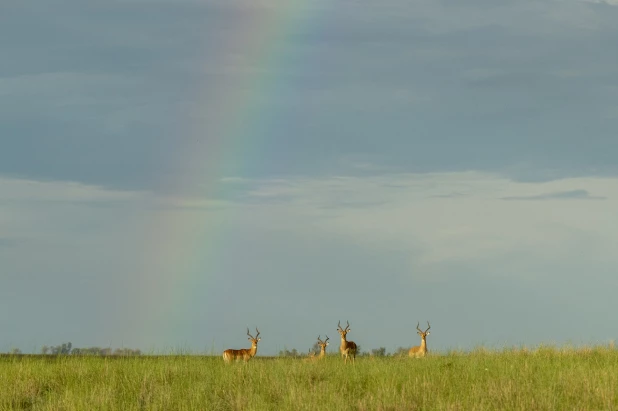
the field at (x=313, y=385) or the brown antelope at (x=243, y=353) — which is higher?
the brown antelope at (x=243, y=353)

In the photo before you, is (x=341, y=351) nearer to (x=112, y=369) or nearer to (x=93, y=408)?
(x=112, y=369)

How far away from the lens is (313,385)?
19.2m

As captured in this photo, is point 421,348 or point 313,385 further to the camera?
point 421,348

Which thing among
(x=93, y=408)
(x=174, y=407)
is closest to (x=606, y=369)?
(x=174, y=407)

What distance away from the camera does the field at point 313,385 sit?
55.4 feet

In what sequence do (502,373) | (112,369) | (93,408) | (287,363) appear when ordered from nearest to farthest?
(93,408) → (502,373) → (112,369) → (287,363)

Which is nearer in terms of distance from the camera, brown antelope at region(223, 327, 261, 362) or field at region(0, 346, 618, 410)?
field at region(0, 346, 618, 410)

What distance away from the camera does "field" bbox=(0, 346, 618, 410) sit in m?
16.9

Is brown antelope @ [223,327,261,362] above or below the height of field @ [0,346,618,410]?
above

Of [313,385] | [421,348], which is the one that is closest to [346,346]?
[421,348]

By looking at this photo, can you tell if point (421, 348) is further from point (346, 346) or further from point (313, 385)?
point (313, 385)

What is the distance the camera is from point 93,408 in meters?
16.9

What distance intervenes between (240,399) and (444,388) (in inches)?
183

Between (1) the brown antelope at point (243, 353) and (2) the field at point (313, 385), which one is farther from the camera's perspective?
(1) the brown antelope at point (243, 353)
